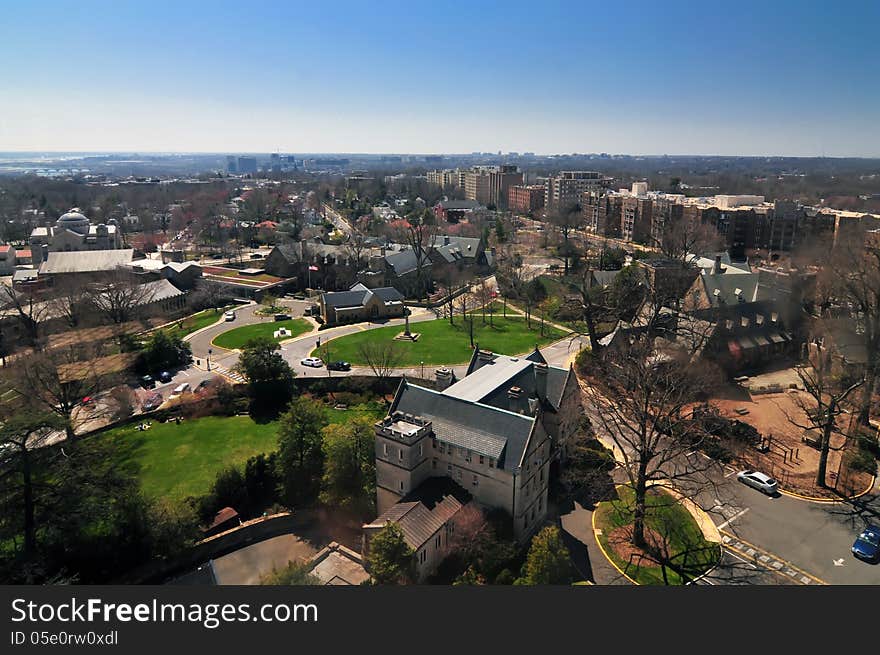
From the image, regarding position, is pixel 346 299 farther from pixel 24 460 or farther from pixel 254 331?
pixel 24 460

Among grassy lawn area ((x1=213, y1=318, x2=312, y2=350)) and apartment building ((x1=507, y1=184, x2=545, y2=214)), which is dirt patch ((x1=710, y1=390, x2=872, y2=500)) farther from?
apartment building ((x1=507, y1=184, x2=545, y2=214))

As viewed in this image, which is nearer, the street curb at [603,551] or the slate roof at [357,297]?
the street curb at [603,551]

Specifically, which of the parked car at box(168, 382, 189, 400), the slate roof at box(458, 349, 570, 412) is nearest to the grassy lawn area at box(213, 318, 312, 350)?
the parked car at box(168, 382, 189, 400)

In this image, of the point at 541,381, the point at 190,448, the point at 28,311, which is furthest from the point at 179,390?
the point at 541,381

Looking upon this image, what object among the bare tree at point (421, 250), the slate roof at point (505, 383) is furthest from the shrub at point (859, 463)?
the bare tree at point (421, 250)

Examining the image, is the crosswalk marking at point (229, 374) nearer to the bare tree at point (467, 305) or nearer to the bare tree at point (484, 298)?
the bare tree at point (467, 305)

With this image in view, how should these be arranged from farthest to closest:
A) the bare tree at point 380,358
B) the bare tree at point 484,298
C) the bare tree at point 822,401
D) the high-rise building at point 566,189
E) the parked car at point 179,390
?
the high-rise building at point 566,189
the bare tree at point 484,298
the bare tree at point 380,358
the parked car at point 179,390
the bare tree at point 822,401
